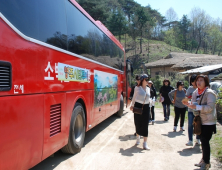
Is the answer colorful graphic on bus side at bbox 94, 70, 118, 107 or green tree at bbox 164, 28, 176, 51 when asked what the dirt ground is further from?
green tree at bbox 164, 28, 176, 51

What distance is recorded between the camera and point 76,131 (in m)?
5.57

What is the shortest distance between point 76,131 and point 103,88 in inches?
100

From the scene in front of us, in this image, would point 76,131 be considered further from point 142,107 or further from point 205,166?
point 205,166

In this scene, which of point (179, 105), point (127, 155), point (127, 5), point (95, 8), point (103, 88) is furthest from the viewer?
point (127, 5)

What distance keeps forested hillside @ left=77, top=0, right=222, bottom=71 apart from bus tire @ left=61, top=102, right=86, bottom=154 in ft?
128

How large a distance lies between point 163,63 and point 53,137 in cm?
2647

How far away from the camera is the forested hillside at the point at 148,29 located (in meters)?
44.0

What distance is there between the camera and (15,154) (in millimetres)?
2945

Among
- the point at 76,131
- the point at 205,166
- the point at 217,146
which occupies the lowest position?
the point at 217,146

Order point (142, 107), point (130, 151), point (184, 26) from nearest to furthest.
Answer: point (130, 151)
point (142, 107)
point (184, 26)

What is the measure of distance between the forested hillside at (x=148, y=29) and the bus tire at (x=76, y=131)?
39.1m

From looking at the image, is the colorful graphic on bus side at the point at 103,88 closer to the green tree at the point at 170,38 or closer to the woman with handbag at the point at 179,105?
the woman with handbag at the point at 179,105

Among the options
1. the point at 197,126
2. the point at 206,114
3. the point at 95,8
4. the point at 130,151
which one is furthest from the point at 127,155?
the point at 95,8

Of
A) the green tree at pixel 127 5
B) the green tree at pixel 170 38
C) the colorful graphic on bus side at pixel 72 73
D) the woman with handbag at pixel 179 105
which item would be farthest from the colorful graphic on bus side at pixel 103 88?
the green tree at pixel 127 5
